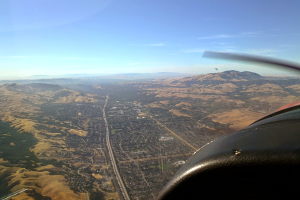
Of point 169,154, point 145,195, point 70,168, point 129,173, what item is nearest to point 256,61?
point 145,195

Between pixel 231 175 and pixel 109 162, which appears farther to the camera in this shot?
pixel 109 162

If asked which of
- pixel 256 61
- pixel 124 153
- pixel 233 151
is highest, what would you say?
pixel 256 61

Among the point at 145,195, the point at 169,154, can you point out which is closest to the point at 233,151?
the point at 145,195

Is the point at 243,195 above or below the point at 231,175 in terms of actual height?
below

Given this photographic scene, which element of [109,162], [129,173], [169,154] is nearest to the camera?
[129,173]

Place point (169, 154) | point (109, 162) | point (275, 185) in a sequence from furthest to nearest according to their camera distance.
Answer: point (169, 154) → point (109, 162) → point (275, 185)

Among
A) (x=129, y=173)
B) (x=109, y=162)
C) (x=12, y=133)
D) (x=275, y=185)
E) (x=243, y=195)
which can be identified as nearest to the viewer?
(x=275, y=185)

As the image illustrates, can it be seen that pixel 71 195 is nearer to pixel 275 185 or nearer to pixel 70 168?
pixel 70 168

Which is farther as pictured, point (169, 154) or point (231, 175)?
point (169, 154)

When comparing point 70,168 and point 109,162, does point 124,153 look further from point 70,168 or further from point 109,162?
point 70,168
